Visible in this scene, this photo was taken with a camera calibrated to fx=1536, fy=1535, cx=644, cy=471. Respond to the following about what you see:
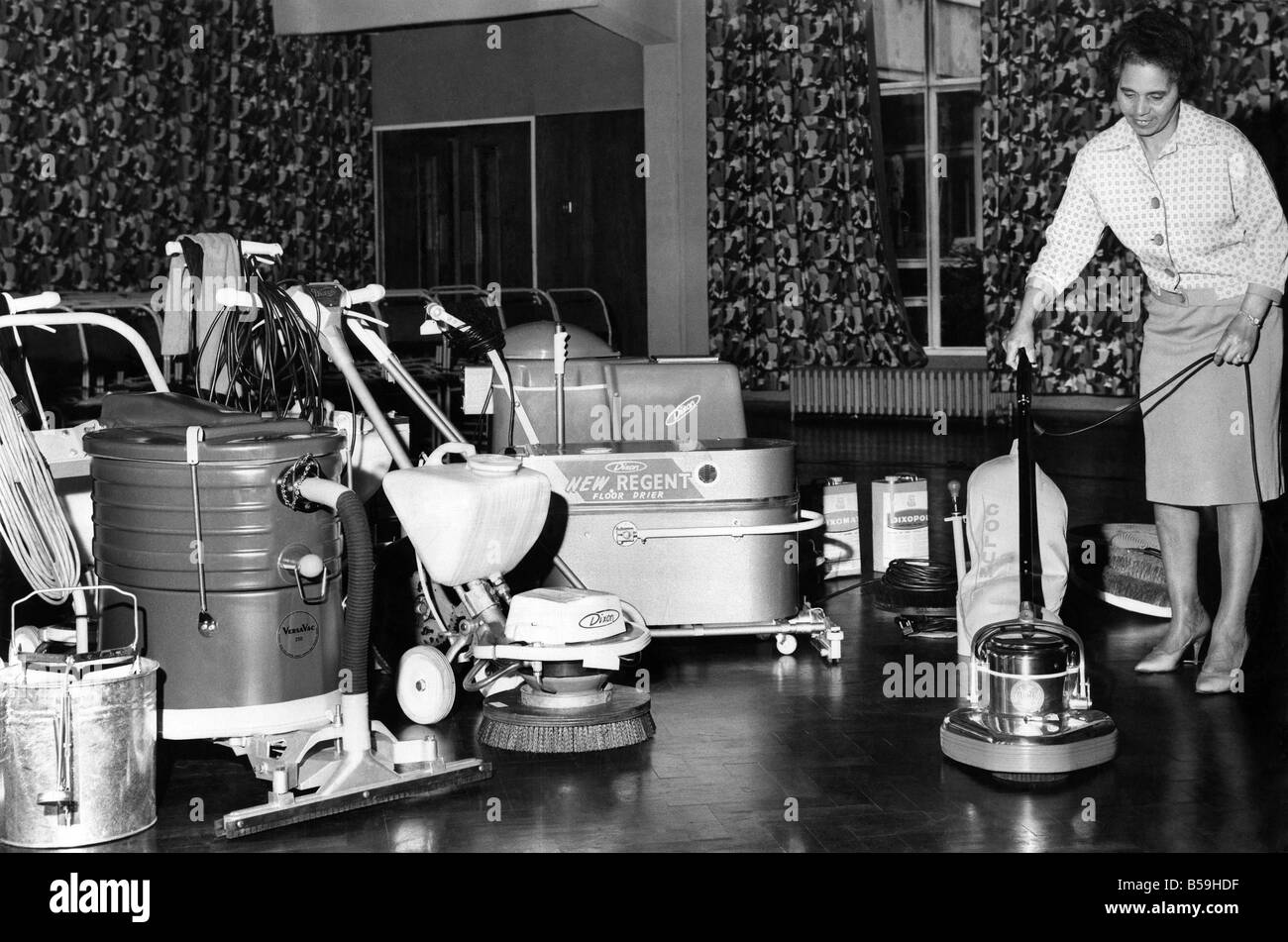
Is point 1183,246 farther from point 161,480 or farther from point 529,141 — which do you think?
point 529,141

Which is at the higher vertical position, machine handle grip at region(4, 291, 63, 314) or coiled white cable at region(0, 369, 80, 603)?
machine handle grip at region(4, 291, 63, 314)

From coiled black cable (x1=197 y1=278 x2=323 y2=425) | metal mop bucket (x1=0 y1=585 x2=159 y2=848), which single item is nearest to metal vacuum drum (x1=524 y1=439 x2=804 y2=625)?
coiled black cable (x1=197 y1=278 x2=323 y2=425)

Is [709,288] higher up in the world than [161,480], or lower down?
higher up

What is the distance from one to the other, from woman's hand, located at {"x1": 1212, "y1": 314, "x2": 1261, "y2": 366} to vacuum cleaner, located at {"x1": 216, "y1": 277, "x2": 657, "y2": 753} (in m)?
1.39

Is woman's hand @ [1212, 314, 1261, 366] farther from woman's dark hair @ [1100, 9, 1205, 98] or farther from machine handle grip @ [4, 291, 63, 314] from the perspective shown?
machine handle grip @ [4, 291, 63, 314]

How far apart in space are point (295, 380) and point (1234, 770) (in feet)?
6.88

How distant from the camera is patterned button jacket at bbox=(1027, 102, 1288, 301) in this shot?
336cm

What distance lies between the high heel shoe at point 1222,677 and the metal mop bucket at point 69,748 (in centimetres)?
233

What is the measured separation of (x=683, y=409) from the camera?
177 inches

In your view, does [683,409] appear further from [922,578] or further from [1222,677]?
[1222,677]

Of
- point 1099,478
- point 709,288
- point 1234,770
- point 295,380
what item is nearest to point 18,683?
point 295,380

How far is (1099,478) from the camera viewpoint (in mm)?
7336

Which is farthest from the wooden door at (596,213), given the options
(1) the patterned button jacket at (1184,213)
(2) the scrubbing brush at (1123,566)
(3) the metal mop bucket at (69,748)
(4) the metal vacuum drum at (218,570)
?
(3) the metal mop bucket at (69,748)

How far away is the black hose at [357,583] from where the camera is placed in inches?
108
